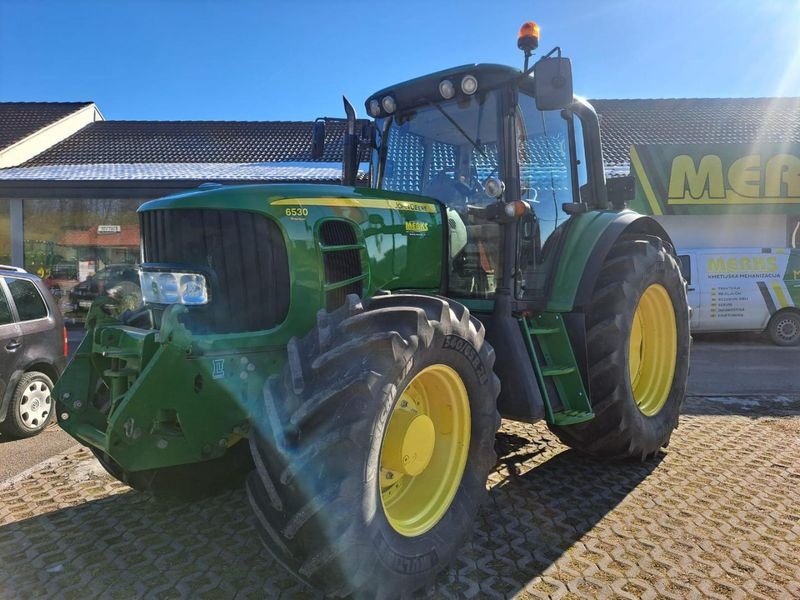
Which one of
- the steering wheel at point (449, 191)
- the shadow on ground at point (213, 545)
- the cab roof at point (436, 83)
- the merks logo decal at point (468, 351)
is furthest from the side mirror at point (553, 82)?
the shadow on ground at point (213, 545)

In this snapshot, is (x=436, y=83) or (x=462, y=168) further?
(x=462, y=168)

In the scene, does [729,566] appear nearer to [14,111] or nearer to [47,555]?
[47,555]

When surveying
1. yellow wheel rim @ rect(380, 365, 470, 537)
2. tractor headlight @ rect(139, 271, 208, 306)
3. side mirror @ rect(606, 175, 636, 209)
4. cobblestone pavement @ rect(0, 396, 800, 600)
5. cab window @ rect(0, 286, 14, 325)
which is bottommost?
cobblestone pavement @ rect(0, 396, 800, 600)

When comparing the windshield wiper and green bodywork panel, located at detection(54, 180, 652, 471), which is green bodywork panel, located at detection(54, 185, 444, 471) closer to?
green bodywork panel, located at detection(54, 180, 652, 471)

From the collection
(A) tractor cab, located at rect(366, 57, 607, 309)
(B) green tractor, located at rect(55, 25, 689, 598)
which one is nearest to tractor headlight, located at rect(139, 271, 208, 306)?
(B) green tractor, located at rect(55, 25, 689, 598)

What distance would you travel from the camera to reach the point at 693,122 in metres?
19.1

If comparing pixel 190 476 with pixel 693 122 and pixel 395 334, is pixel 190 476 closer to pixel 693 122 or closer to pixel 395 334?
pixel 395 334

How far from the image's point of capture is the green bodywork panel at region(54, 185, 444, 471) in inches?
96.5

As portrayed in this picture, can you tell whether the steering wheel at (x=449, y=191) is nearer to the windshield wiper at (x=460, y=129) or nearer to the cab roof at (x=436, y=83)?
the windshield wiper at (x=460, y=129)

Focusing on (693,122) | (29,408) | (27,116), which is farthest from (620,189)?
(27,116)

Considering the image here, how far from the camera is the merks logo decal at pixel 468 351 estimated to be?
105 inches

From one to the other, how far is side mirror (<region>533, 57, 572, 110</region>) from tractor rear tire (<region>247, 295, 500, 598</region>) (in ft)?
4.24

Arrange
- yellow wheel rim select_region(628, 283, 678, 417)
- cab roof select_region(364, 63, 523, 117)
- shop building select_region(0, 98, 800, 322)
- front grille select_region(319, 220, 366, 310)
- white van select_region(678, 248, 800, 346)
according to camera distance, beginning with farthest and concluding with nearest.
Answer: shop building select_region(0, 98, 800, 322) < white van select_region(678, 248, 800, 346) < yellow wheel rim select_region(628, 283, 678, 417) < cab roof select_region(364, 63, 523, 117) < front grille select_region(319, 220, 366, 310)

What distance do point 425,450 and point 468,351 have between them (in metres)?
0.51
